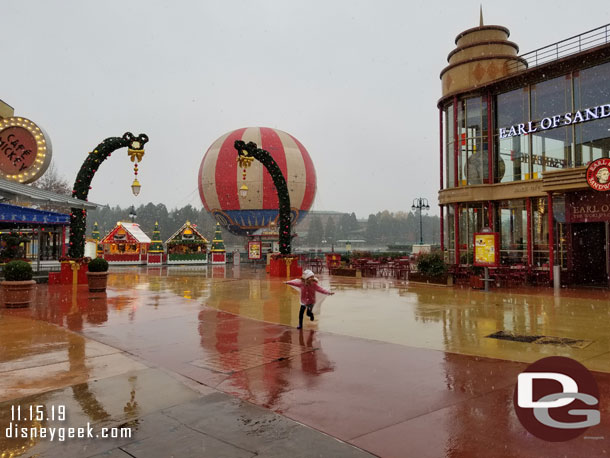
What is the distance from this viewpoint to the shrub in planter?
21.5m

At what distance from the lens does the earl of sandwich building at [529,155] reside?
830 inches

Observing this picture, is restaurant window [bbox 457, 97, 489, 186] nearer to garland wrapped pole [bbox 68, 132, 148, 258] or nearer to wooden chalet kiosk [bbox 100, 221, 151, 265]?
garland wrapped pole [bbox 68, 132, 148, 258]

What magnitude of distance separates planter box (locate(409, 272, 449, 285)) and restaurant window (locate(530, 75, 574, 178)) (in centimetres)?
815

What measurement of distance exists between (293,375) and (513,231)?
21918mm

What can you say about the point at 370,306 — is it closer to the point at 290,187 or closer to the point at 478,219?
the point at 478,219

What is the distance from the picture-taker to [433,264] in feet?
71.2

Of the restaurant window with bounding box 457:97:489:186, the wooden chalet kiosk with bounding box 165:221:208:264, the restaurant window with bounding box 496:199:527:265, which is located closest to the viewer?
the restaurant window with bounding box 496:199:527:265

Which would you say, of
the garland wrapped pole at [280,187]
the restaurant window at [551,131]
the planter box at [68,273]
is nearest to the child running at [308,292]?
the planter box at [68,273]

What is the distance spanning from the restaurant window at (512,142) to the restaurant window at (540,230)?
1587 mm

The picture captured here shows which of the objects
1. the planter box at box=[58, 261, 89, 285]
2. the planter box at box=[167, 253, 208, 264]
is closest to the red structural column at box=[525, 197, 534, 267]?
the planter box at box=[58, 261, 89, 285]

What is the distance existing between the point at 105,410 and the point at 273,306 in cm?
944

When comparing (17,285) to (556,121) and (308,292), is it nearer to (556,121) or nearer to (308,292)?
(308,292)

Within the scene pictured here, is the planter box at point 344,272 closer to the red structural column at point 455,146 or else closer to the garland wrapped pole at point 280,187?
the garland wrapped pole at point 280,187

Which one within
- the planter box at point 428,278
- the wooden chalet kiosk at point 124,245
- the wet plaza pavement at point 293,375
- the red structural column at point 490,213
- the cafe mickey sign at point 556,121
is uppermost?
the cafe mickey sign at point 556,121
